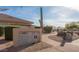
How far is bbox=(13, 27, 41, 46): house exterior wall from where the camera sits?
2609 millimetres

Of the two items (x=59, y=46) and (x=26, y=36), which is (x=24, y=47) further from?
(x=59, y=46)

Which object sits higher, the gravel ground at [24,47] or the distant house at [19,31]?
the distant house at [19,31]

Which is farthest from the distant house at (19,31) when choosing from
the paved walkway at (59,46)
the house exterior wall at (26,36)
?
the paved walkway at (59,46)

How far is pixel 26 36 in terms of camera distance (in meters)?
2.62

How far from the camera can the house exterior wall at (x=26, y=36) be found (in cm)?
261

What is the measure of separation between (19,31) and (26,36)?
0.40 ft

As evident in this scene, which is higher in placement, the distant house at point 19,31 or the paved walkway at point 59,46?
the distant house at point 19,31

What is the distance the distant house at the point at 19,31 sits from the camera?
258 cm

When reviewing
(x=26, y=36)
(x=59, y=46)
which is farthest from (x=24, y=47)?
(x=59, y=46)

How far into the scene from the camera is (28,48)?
8.61 feet

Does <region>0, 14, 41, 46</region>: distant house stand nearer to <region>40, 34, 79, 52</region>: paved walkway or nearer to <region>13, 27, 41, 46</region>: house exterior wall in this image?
<region>13, 27, 41, 46</region>: house exterior wall

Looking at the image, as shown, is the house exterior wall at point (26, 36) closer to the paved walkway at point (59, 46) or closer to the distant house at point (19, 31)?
the distant house at point (19, 31)

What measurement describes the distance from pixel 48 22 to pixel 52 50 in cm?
41
